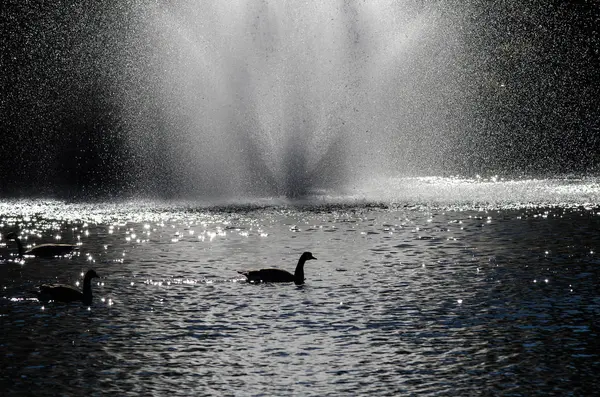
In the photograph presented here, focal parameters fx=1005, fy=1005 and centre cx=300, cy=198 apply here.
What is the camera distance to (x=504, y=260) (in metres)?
34.1

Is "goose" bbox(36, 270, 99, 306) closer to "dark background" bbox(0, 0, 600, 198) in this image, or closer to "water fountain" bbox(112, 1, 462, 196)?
"water fountain" bbox(112, 1, 462, 196)

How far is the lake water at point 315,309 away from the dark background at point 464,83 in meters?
49.3

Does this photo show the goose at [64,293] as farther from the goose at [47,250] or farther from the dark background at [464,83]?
the dark background at [464,83]

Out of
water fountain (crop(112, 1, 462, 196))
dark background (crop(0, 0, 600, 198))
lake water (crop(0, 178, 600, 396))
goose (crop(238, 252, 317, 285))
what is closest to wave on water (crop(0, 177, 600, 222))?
water fountain (crop(112, 1, 462, 196))

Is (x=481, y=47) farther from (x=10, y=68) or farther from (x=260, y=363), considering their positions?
(x=260, y=363)

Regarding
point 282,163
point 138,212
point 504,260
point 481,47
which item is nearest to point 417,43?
point 481,47

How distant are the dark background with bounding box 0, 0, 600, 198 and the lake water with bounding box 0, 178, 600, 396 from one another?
1941 inches

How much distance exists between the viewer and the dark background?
101000 millimetres

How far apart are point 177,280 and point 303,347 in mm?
10027

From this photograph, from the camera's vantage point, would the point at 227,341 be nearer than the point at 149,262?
Yes

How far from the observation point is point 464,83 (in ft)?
385

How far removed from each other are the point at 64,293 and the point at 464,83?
95.2 m

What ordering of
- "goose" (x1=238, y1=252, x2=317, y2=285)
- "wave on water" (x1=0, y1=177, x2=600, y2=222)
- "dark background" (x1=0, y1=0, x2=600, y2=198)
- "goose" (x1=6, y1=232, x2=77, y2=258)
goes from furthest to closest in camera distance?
1. "dark background" (x1=0, y1=0, x2=600, y2=198)
2. "wave on water" (x1=0, y1=177, x2=600, y2=222)
3. "goose" (x1=6, y1=232, x2=77, y2=258)
4. "goose" (x1=238, y1=252, x2=317, y2=285)

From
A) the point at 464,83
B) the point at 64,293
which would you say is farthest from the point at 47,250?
the point at 464,83
